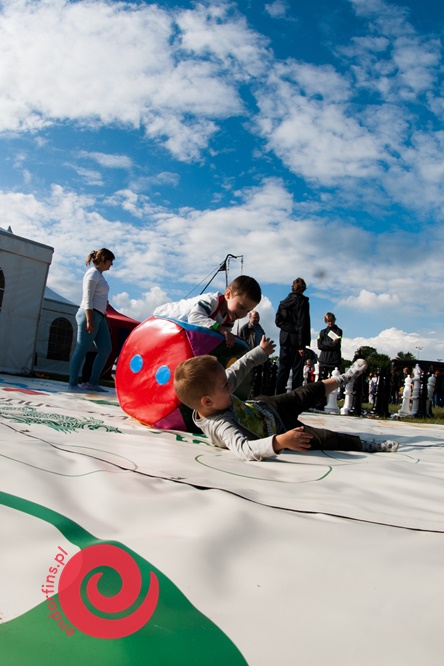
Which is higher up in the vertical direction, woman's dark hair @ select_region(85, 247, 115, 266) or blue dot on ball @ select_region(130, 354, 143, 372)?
woman's dark hair @ select_region(85, 247, 115, 266)

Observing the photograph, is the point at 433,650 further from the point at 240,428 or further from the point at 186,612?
the point at 240,428

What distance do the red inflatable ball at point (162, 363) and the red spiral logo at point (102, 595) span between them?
2.23 meters

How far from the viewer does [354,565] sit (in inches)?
40.1

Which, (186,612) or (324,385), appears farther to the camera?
(324,385)

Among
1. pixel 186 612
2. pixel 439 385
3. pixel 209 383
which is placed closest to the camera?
pixel 186 612

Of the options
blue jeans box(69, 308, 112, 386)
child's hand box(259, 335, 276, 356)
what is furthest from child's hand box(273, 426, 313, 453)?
blue jeans box(69, 308, 112, 386)

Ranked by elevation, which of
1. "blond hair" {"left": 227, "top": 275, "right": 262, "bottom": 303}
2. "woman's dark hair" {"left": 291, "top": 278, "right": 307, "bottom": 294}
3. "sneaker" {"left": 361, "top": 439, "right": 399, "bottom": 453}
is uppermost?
"woman's dark hair" {"left": 291, "top": 278, "right": 307, "bottom": 294}

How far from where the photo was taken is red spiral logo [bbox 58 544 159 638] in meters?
0.79

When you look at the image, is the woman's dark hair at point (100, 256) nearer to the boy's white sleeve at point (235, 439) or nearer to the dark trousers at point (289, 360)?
the dark trousers at point (289, 360)

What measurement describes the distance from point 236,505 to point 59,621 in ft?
2.05

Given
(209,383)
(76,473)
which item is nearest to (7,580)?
(76,473)

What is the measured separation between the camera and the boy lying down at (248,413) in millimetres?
2363

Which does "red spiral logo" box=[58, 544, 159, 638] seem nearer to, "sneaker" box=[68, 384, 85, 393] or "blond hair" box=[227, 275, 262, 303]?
"blond hair" box=[227, 275, 262, 303]

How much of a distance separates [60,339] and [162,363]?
37.5 ft
